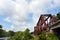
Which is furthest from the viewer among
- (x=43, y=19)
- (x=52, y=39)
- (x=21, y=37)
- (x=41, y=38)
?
(x=43, y=19)

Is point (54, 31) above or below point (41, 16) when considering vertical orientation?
below

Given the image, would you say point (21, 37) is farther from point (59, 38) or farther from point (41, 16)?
point (41, 16)

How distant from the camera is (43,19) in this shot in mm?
72312

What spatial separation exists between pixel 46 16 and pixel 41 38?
34.1 metres

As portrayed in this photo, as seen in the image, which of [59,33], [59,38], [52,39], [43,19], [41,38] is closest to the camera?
[41,38]

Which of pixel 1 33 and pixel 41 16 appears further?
pixel 1 33

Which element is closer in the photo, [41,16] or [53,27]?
[53,27]

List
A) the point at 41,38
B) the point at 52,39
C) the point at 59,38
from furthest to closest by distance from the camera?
the point at 59,38 < the point at 52,39 < the point at 41,38

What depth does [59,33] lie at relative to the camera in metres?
57.9

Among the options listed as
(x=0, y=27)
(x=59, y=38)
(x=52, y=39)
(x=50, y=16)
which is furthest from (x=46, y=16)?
(x=0, y=27)

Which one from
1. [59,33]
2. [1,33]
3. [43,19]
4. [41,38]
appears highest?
[1,33]

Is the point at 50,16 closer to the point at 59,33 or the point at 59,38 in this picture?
the point at 59,33

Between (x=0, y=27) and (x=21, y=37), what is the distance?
131m

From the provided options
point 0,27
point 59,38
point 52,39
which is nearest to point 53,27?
point 59,38
